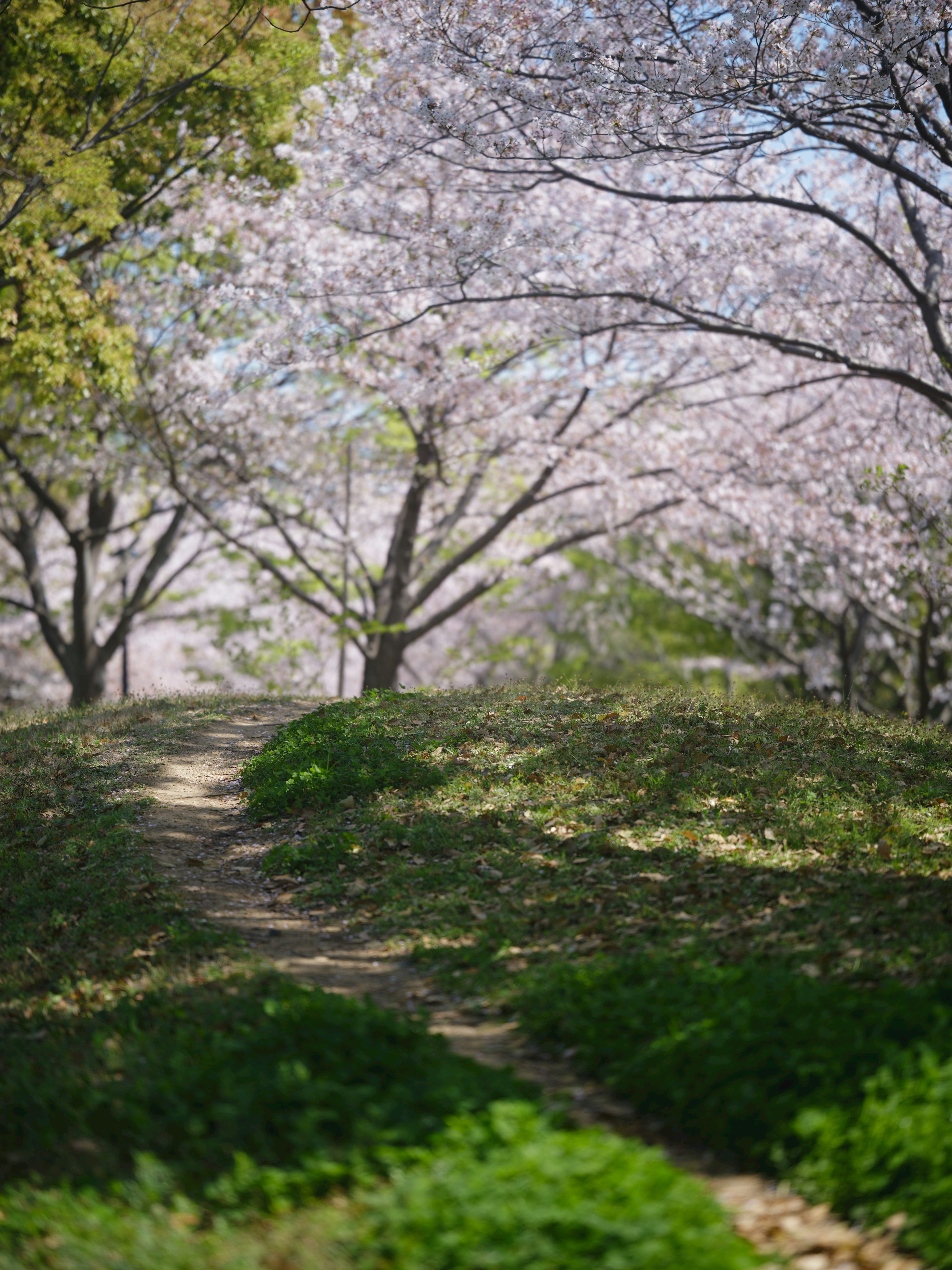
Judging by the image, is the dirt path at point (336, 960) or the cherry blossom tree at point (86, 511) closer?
the dirt path at point (336, 960)

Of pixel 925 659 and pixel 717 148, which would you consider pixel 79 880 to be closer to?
pixel 717 148

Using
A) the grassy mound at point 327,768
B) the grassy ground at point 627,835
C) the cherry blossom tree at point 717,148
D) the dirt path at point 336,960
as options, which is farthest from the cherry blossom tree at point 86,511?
the cherry blossom tree at point 717,148

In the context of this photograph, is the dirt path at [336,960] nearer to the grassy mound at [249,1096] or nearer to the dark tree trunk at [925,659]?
the grassy mound at [249,1096]

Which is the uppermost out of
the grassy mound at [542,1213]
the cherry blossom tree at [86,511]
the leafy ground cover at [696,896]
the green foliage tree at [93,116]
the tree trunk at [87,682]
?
the green foliage tree at [93,116]

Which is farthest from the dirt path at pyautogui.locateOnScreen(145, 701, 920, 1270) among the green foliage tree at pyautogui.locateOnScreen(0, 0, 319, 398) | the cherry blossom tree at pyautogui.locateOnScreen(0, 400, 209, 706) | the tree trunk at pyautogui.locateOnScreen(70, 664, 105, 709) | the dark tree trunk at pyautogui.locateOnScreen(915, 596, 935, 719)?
the dark tree trunk at pyautogui.locateOnScreen(915, 596, 935, 719)

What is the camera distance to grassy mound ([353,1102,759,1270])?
3.41 meters

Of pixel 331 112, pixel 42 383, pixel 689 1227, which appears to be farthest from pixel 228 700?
pixel 689 1227

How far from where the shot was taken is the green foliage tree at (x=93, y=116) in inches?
471

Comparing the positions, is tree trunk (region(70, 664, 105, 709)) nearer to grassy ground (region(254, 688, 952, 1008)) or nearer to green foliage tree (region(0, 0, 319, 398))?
green foliage tree (region(0, 0, 319, 398))

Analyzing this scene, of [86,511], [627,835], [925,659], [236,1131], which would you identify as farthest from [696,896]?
[86,511]

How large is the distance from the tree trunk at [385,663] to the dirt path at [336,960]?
591 centimetres

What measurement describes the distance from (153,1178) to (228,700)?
33.1 ft

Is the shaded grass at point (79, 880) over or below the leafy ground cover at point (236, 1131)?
over

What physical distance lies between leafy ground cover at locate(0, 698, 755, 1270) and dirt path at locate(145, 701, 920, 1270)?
0.37 metres
